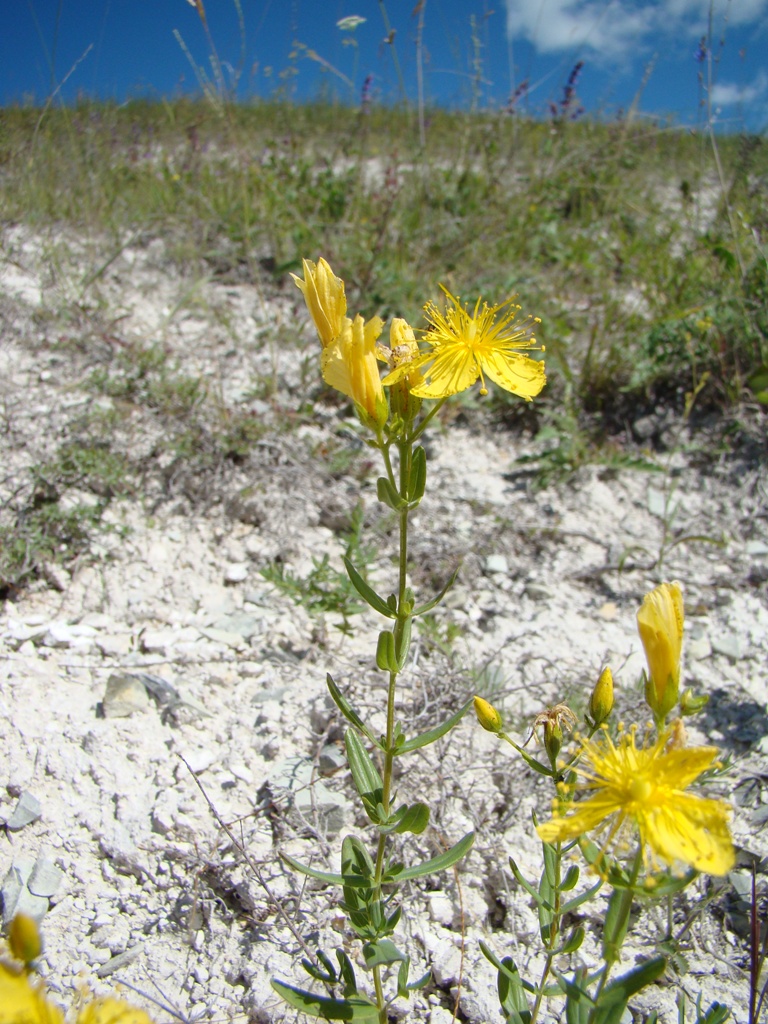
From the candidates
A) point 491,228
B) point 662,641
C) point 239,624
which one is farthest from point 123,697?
point 491,228

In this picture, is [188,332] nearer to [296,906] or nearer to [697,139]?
[296,906]

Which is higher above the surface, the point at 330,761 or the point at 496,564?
the point at 496,564

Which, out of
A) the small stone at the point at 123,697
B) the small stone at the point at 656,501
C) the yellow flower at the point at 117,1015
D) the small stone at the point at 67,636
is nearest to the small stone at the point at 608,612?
the small stone at the point at 656,501

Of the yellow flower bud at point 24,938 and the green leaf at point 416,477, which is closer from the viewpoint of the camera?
the yellow flower bud at point 24,938

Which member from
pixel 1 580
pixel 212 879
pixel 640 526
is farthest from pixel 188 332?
pixel 212 879

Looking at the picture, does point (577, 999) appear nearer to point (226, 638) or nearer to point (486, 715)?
point (486, 715)

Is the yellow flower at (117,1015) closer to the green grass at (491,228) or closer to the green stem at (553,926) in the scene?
the green stem at (553,926)
